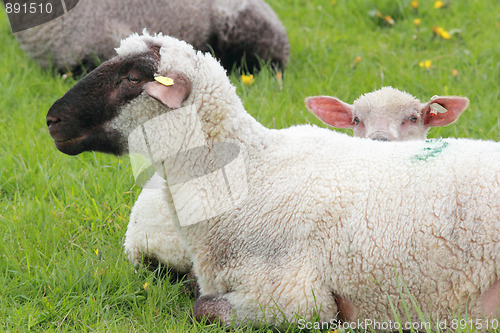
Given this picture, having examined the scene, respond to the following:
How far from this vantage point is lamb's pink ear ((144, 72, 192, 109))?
2803 mm

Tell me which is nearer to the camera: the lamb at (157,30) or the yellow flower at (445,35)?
the lamb at (157,30)

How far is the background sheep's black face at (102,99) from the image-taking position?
9.59ft

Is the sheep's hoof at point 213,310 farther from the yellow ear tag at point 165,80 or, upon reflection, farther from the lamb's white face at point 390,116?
the lamb's white face at point 390,116

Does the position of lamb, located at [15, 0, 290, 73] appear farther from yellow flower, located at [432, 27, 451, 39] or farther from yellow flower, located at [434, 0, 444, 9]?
yellow flower, located at [434, 0, 444, 9]

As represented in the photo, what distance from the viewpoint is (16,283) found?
127 inches

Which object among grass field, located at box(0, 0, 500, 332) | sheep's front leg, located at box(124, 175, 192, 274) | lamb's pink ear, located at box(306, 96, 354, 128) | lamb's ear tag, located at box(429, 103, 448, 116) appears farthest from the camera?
lamb's pink ear, located at box(306, 96, 354, 128)

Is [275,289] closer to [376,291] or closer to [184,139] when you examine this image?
[376,291]

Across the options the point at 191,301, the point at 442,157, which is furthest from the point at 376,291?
the point at 191,301

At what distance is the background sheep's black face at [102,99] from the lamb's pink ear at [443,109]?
75.8 inches

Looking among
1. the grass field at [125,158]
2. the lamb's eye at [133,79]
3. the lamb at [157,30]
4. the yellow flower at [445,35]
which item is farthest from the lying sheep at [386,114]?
the yellow flower at [445,35]

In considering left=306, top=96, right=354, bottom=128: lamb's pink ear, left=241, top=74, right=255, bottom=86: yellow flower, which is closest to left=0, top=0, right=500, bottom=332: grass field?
left=241, top=74, right=255, bottom=86: yellow flower

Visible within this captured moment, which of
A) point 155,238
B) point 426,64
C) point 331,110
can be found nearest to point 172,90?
point 155,238

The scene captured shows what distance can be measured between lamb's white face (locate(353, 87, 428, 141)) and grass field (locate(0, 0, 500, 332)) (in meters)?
0.55

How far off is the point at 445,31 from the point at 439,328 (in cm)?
473
